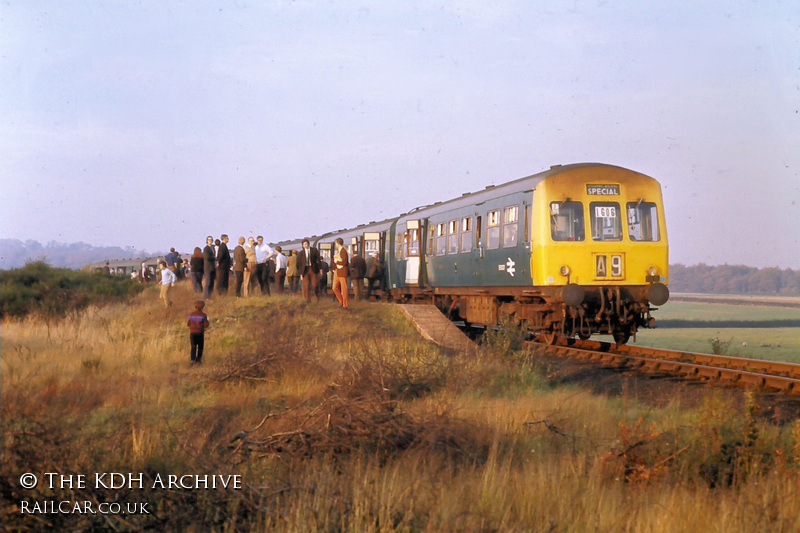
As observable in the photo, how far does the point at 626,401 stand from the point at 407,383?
2.91m

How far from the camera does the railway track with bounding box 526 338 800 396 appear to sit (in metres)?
11.9

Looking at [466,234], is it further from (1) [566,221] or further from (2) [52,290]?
(2) [52,290]

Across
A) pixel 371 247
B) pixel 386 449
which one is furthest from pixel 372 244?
pixel 386 449

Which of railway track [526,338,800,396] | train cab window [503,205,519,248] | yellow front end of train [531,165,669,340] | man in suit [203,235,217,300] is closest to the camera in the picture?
railway track [526,338,800,396]

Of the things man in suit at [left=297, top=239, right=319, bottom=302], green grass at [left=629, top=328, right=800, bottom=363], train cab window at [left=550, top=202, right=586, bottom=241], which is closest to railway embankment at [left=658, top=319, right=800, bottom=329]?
green grass at [left=629, top=328, right=800, bottom=363]

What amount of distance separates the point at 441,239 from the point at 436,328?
187 inches

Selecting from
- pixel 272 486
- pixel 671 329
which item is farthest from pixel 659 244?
pixel 671 329

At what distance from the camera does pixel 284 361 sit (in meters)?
12.4

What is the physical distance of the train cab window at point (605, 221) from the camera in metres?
16.1

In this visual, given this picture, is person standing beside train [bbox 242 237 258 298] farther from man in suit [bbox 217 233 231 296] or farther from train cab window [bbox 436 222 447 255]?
train cab window [bbox 436 222 447 255]

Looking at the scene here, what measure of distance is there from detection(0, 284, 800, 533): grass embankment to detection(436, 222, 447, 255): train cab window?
9.93 m

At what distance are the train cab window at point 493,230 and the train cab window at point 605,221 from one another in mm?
2636

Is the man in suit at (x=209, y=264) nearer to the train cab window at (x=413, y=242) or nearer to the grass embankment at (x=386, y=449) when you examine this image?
the train cab window at (x=413, y=242)

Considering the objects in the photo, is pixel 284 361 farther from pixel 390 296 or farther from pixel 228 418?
pixel 390 296
